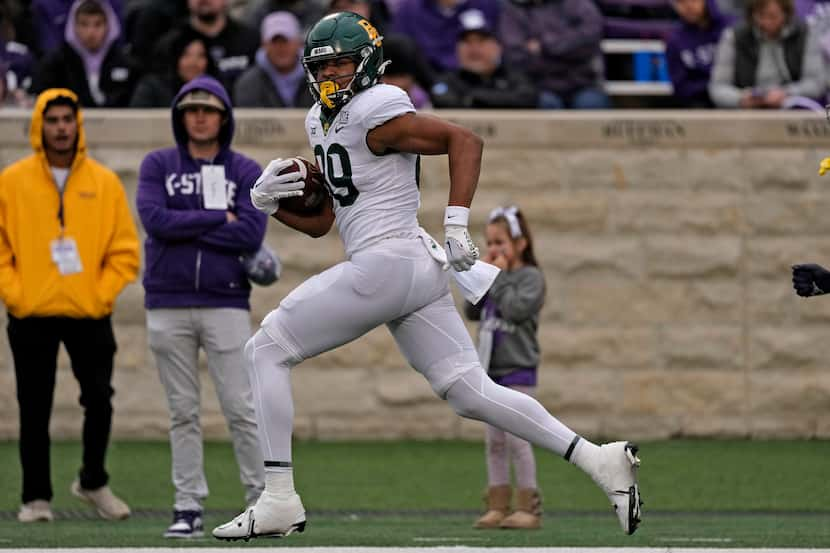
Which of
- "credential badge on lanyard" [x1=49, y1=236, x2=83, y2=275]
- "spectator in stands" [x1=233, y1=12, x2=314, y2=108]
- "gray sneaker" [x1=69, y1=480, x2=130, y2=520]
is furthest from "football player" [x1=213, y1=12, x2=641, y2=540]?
"spectator in stands" [x1=233, y1=12, x2=314, y2=108]

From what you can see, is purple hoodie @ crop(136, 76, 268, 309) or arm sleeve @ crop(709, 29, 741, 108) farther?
arm sleeve @ crop(709, 29, 741, 108)

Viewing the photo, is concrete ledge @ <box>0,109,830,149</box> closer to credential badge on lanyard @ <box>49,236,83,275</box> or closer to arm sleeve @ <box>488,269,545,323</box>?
credential badge on lanyard @ <box>49,236,83,275</box>

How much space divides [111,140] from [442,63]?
2926mm

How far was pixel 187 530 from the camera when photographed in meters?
8.30

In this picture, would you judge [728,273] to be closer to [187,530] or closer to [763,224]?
[763,224]

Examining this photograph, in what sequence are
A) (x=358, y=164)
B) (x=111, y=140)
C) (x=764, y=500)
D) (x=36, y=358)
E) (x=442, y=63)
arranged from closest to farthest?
(x=358, y=164), (x=36, y=358), (x=764, y=500), (x=111, y=140), (x=442, y=63)

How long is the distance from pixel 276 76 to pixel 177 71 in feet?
2.33

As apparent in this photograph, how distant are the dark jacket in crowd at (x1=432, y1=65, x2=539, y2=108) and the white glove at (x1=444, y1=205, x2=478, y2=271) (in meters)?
6.25

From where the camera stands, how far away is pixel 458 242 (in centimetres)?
641

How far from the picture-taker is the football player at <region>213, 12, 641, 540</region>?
6500 mm

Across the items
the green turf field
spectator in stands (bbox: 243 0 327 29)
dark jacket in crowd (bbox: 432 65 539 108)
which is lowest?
the green turf field

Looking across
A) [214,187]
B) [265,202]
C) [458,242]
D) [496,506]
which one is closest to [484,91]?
[214,187]

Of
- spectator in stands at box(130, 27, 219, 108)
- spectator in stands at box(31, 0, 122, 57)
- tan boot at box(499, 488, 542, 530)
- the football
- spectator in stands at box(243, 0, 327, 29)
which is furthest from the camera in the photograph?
spectator in stands at box(31, 0, 122, 57)

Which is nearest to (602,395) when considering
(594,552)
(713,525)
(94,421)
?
(713,525)
